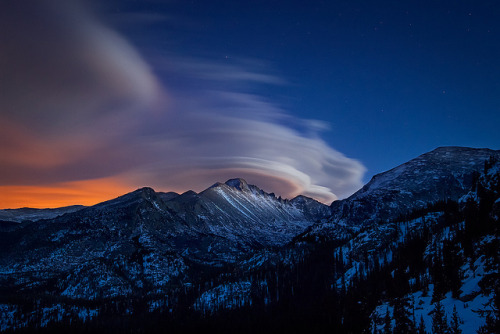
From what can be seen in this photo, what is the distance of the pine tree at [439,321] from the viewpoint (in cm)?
10006

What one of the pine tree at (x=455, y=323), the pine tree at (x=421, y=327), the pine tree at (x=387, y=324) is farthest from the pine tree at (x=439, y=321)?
the pine tree at (x=387, y=324)

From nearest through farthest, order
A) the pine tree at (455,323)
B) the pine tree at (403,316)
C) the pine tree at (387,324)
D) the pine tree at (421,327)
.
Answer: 1. the pine tree at (455,323)
2. the pine tree at (421,327)
3. the pine tree at (403,316)
4. the pine tree at (387,324)

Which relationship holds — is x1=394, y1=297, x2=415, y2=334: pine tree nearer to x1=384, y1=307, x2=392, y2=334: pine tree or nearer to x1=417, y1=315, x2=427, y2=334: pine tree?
x1=417, y1=315, x2=427, y2=334: pine tree

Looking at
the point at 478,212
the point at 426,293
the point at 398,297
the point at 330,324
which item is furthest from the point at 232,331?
the point at 478,212

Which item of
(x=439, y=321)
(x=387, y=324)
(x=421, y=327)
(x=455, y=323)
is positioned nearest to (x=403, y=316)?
(x=387, y=324)

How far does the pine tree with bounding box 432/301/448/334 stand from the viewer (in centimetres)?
10006

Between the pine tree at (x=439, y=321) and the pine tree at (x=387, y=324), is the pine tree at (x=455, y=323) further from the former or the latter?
the pine tree at (x=387, y=324)

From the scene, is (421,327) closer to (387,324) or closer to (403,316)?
(403,316)

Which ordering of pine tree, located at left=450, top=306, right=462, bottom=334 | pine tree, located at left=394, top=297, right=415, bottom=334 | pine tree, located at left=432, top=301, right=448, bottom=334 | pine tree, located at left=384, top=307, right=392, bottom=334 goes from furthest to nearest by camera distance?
pine tree, located at left=384, top=307, right=392, bottom=334 → pine tree, located at left=394, top=297, right=415, bottom=334 → pine tree, located at left=432, top=301, right=448, bottom=334 → pine tree, located at left=450, top=306, right=462, bottom=334

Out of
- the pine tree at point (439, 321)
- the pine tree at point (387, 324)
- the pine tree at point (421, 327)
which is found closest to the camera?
the pine tree at point (439, 321)

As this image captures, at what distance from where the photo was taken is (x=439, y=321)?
4001 inches

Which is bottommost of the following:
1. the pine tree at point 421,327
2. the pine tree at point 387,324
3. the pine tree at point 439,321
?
the pine tree at point 387,324

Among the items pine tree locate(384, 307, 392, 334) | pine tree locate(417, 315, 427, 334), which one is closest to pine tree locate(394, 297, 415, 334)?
pine tree locate(417, 315, 427, 334)

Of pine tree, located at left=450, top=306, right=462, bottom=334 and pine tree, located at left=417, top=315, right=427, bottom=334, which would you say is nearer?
pine tree, located at left=450, top=306, right=462, bottom=334
